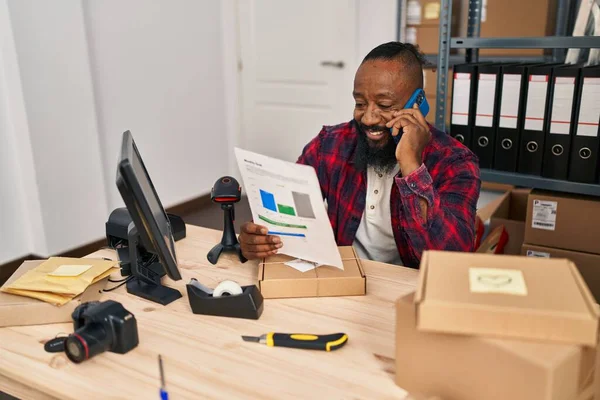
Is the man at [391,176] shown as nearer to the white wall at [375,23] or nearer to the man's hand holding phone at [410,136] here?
Result: the man's hand holding phone at [410,136]

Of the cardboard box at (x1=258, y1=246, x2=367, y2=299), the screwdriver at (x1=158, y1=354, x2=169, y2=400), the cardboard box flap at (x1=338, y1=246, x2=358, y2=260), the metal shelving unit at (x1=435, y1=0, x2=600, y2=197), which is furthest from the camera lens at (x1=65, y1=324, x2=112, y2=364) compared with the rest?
the metal shelving unit at (x1=435, y1=0, x2=600, y2=197)

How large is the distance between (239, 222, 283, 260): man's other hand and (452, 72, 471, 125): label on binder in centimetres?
113

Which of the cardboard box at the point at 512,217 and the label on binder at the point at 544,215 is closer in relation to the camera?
the label on binder at the point at 544,215

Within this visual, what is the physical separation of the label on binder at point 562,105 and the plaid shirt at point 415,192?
0.56 m

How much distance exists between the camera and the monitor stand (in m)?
1.22

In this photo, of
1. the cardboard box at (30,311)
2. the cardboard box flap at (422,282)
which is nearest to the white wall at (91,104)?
the cardboard box at (30,311)

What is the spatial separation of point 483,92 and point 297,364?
57.7 inches

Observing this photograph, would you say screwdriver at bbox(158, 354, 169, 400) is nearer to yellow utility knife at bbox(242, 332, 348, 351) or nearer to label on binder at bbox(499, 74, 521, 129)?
yellow utility knife at bbox(242, 332, 348, 351)

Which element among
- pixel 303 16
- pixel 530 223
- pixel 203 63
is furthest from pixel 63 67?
pixel 530 223

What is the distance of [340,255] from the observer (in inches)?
51.2

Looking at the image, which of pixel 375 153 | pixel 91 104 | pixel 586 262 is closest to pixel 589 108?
pixel 586 262

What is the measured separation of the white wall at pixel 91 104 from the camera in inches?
111

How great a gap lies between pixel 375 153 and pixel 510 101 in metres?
0.71

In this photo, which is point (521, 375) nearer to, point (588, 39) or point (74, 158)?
point (588, 39)
